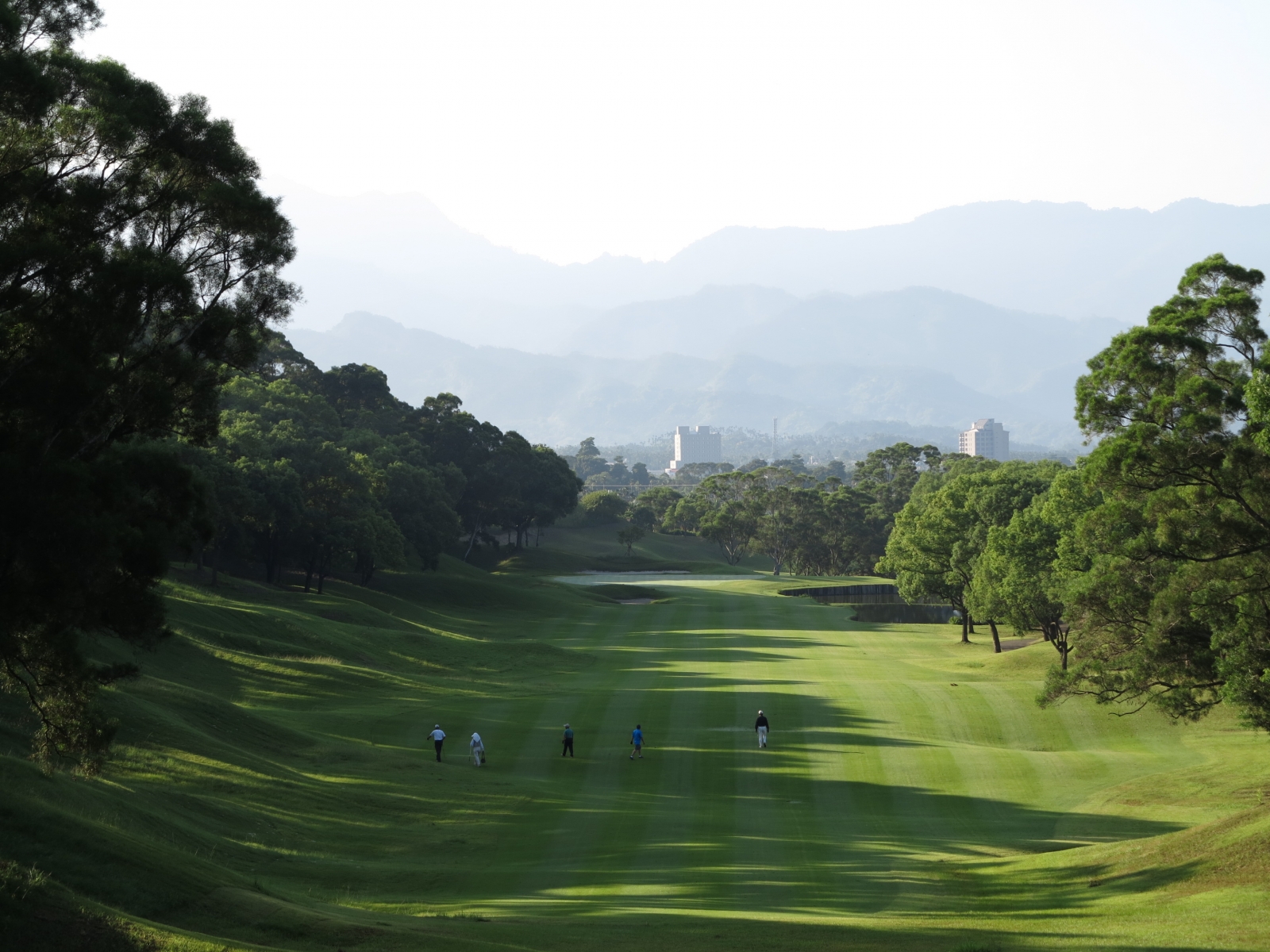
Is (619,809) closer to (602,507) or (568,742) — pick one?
(568,742)

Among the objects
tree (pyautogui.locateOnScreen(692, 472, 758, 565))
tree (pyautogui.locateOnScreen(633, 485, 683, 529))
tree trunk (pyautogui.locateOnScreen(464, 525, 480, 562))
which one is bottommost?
tree trunk (pyautogui.locateOnScreen(464, 525, 480, 562))

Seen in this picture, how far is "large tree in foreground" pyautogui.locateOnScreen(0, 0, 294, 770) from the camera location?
14.8 m

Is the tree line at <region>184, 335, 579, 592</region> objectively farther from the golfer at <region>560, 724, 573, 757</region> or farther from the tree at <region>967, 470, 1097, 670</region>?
the tree at <region>967, 470, 1097, 670</region>

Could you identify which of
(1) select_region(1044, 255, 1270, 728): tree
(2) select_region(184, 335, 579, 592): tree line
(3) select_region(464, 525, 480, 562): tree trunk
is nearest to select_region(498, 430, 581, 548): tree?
(2) select_region(184, 335, 579, 592): tree line

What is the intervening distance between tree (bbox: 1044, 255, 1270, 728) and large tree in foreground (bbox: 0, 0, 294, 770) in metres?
19.5

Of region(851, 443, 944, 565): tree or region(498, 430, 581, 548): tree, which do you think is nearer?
region(498, 430, 581, 548): tree

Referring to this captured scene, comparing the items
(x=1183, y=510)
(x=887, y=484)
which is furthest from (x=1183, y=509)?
(x=887, y=484)

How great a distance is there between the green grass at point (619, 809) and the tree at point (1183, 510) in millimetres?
3967

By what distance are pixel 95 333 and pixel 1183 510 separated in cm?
2311

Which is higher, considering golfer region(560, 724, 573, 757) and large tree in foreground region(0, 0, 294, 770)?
large tree in foreground region(0, 0, 294, 770)

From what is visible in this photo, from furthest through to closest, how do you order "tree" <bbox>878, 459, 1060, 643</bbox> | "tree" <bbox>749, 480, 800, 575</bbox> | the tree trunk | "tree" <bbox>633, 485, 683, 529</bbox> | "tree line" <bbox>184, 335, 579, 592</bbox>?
1. "tree" <bbox>633, 485, 683, 529</bbox>
2. "tree" <bbox>749, 480, 800, 575</bbox>
3. the tree trunk
4. "tree" <bbox>878, 459, 1060, 643</bbox>
5. "tree line" <bbox>184, 335, 579, 592</bbox>

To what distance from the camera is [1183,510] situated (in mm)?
26016

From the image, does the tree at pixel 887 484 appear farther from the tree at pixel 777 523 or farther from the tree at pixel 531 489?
the tree at pixel 531 489

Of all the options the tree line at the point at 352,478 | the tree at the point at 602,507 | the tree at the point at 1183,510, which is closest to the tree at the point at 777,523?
the tree at the point at 602,507
